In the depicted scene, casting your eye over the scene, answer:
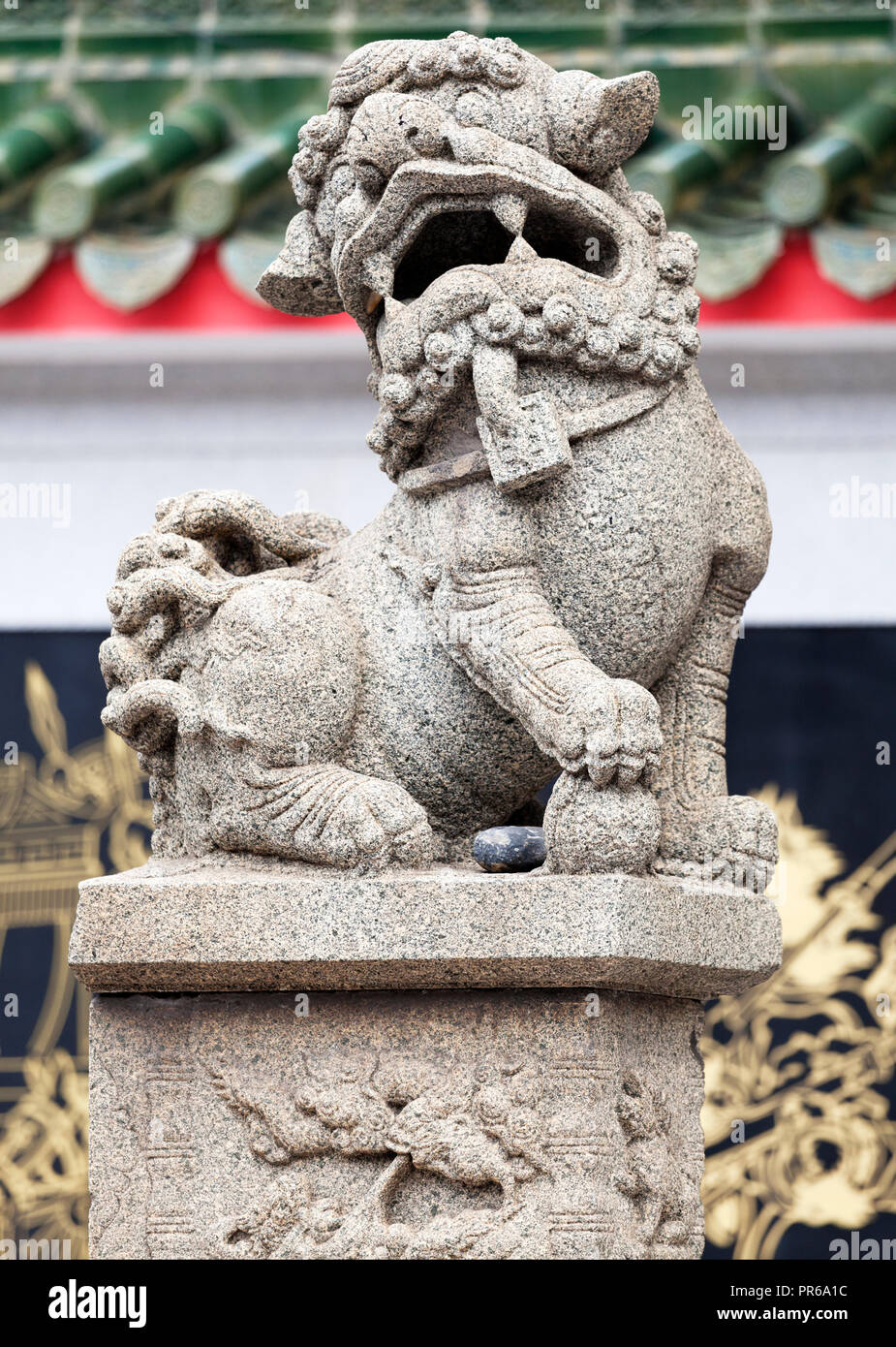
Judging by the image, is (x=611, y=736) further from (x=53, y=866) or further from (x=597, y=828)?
(x=53, y=866)

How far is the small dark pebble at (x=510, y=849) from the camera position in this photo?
349 centimetres

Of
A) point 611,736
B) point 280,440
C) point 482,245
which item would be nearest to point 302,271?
point 482,245

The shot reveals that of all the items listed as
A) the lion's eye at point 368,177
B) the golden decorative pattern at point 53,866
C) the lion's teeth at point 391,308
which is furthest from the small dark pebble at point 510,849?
the golden decorative pattern at point 53,866

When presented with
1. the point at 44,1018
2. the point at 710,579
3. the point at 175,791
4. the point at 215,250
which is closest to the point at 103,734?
the point at 44,1018

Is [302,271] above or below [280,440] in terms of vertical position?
below

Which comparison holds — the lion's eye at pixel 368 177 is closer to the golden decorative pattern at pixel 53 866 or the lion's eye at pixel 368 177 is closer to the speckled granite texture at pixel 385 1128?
the speckled granite texture at pixel 385 1128

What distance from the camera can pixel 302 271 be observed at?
388cm

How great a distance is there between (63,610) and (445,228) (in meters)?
2.51

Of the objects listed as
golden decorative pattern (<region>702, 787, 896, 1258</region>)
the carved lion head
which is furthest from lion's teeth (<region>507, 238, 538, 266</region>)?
golden decorative pattern (<region>702, 787, 896, 1258</region>)

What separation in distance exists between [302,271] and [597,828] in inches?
50.0

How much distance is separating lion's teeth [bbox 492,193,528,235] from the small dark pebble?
1.05 metres

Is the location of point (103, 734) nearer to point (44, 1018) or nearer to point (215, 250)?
point (44, 1018)

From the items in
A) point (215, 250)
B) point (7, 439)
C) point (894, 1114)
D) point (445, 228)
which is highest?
point (215, 250)

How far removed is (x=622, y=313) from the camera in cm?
356
